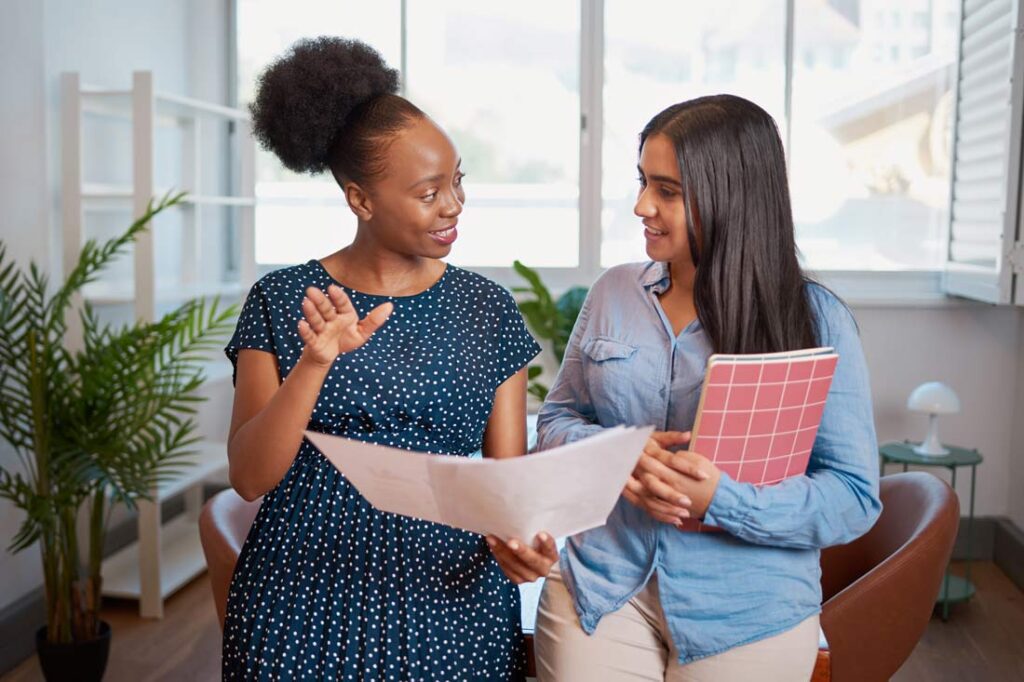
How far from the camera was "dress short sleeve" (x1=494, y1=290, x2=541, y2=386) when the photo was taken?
64.2 inches

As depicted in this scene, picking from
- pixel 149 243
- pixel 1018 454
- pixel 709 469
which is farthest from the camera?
pixel 1018 454

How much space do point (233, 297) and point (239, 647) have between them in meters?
3.34

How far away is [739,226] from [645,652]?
0.62 metres

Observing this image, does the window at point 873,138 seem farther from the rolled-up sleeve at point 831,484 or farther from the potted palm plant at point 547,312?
the rolled-up sleeve at point 831,484

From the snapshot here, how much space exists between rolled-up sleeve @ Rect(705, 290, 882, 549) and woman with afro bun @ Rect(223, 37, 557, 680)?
320 mm

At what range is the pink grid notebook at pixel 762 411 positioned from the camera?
1.38 m

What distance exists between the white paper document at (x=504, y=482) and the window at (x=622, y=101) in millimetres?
3349

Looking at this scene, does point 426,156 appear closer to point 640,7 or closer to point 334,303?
point 334,303

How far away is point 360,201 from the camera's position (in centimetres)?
162

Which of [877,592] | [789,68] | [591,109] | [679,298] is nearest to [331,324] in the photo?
[679,298]

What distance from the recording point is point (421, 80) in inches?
A: 182

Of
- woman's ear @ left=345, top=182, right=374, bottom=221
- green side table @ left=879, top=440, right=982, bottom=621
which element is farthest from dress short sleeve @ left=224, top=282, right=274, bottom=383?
green side table @ left=879, top=440, right=982, bottom=621

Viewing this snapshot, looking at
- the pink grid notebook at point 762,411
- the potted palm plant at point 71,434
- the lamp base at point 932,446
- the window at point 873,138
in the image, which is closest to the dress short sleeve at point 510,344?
the pink grid notebook at point 762,411

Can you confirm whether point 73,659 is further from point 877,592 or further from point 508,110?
point 508,110
